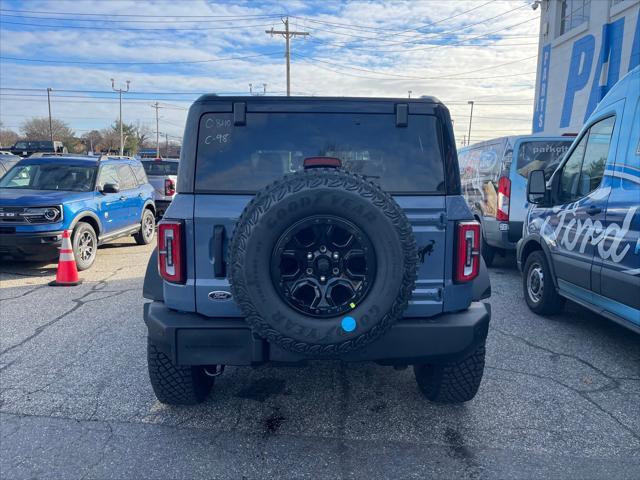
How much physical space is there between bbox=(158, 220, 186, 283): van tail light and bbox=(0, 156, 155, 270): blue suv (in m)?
5.32

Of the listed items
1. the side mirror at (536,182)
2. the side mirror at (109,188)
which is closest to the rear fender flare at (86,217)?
the side mirror at (109,188)

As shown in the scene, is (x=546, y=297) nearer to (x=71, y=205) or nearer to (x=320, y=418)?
(x=320, y=418)

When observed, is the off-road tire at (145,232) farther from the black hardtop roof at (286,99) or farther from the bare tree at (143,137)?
the bare tree at (143,137)

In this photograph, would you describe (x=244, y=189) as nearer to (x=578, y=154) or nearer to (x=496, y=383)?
(x=496, y=383)

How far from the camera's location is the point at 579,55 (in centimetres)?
1762

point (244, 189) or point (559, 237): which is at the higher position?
point (244, 189)

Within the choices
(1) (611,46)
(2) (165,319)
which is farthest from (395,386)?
(1) (611,46)

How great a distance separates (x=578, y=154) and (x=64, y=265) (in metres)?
6.55

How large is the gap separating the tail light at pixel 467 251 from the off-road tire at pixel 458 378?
55cm

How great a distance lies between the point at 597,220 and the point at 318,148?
271cm

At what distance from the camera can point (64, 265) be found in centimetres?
677

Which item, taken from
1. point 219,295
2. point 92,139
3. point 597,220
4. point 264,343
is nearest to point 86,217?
point 219,295

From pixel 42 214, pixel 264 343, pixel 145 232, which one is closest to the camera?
pixel 264 343

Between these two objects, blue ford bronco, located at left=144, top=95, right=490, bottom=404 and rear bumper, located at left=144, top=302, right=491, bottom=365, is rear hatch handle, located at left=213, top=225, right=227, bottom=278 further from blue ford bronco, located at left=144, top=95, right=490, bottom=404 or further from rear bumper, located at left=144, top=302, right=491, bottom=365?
rear bumper, located at left=144, top=302, right=491, bottom=365
